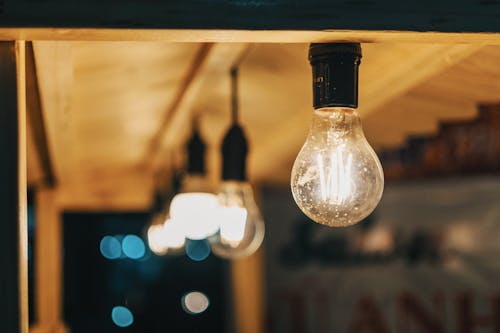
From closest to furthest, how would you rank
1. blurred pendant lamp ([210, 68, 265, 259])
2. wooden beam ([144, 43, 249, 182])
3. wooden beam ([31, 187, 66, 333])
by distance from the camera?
1. wooden beam ([144, 43, 249, 182])
2. blurred pendant lamp ([210, 68, 265, 259])
3. wooden beam ([31, 187, 66, 333])

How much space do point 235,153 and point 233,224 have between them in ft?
1.15

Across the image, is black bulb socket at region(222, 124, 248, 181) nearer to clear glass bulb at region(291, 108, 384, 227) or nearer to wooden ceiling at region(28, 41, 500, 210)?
wooden ceiling at region(28, 41, 500, 210)

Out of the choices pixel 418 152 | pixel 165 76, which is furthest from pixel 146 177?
pixel 165 76

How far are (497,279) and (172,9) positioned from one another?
13.1 ft

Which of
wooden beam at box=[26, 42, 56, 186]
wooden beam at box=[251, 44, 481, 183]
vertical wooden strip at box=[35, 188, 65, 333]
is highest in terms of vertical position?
wooden beam at box=[251, 44, 481, 183]

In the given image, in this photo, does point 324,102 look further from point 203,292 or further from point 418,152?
point 203,292

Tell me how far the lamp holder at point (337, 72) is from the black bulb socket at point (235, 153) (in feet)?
4.00

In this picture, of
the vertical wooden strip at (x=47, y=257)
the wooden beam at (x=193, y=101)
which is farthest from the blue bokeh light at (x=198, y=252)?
the vertical wooden strip at (x=47, y=257)

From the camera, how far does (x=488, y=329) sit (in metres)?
5.23

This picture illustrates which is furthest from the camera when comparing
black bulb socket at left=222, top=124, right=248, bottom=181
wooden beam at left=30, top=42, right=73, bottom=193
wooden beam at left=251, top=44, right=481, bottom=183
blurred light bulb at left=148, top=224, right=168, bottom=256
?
blurred light bulb at left=148, top=224, right=168, bottom=256

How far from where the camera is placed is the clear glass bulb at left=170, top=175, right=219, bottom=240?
3.97 meters

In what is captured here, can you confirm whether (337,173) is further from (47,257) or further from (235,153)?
(47,257)

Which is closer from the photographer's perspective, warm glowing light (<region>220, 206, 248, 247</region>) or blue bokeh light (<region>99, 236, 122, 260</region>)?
warm glowing light (<region>220, 206, 248, 247</region>)

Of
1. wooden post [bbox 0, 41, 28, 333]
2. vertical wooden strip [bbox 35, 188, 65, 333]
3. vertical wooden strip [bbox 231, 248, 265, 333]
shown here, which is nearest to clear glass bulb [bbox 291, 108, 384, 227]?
wooden post [bbox 0, 41, 28, 333]
